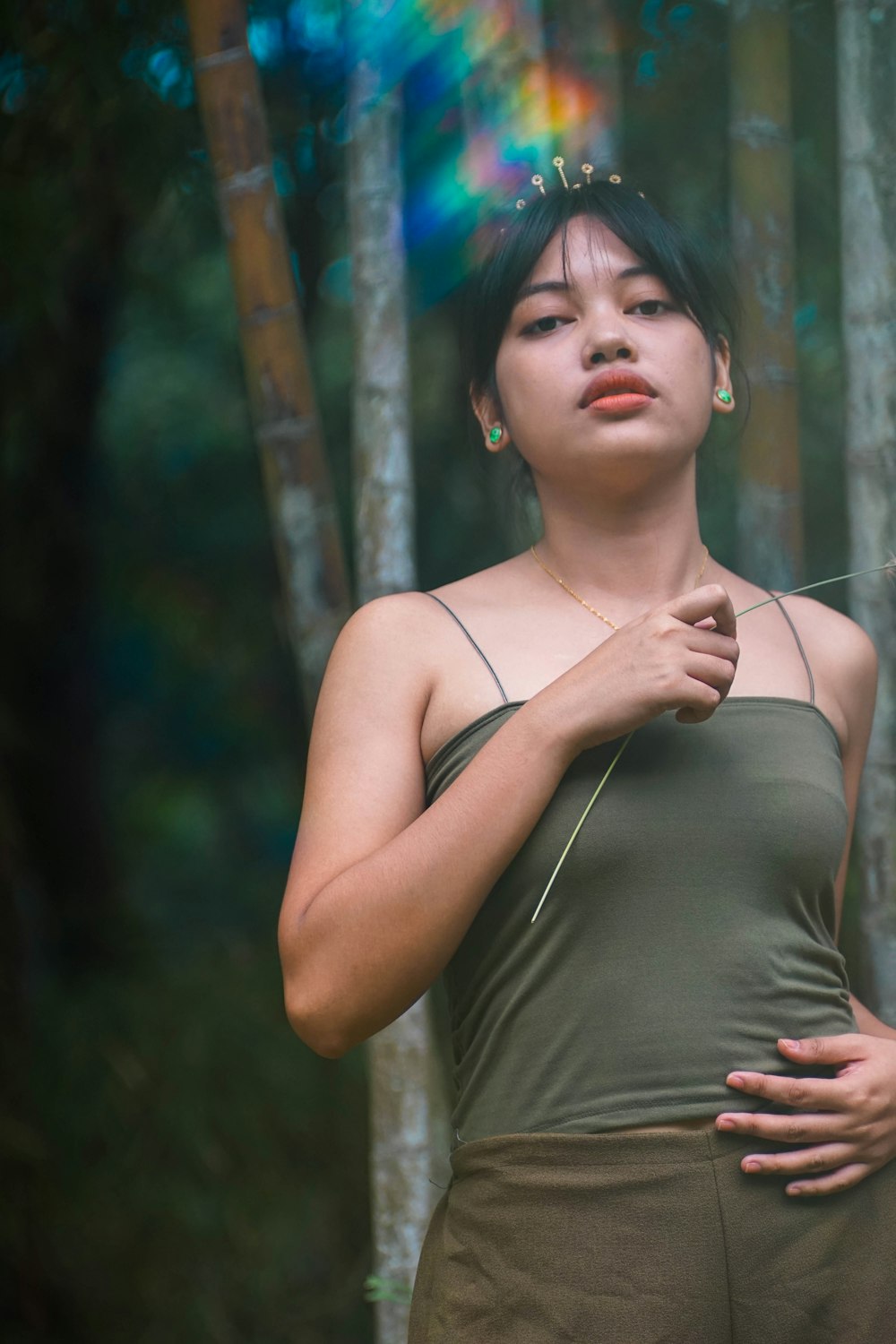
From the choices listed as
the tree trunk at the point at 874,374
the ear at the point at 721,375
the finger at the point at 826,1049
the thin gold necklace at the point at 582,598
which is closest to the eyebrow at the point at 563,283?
the ear at the point at 721,375

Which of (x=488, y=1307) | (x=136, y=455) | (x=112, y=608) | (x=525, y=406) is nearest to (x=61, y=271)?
(x=136, y=455)

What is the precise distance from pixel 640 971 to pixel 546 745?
0.17 metres

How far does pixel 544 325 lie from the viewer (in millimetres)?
1080

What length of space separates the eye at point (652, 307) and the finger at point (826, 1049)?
1.90 feet

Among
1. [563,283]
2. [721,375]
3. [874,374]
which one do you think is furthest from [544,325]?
[874,374]

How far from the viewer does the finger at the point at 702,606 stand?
0.90 meters

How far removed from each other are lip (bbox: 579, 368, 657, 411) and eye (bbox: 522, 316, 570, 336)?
0.08 m

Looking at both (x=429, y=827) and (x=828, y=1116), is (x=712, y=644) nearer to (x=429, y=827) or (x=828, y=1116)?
(x=429, y=827)

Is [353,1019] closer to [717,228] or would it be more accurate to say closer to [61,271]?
[717,228]

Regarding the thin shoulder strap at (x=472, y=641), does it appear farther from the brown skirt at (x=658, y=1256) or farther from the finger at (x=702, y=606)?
the brown skirt at (x=658, y=1256)

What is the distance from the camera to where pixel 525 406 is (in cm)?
107

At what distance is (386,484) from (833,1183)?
987 millimetres

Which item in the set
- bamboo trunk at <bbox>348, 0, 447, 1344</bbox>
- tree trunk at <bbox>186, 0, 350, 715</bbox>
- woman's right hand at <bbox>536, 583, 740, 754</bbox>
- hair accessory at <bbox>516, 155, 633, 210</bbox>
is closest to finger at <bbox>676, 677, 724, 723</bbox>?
woman's right hand at <bbox>536, 583, 740, 754</bbox>

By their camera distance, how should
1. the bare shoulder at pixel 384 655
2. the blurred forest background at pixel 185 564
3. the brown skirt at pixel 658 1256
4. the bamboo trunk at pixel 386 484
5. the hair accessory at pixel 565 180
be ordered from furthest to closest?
the blurred forest background at pixel 185 564 < the bamboo trunk at pixel 386 484 < the hair accessory at pixel 565 180 < the bare shoulder at pixel 384 655 < the brown skirt at pixel 658 1256
